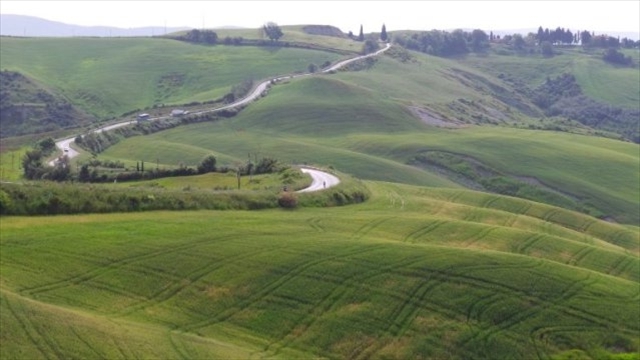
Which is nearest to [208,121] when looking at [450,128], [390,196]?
[450,128]

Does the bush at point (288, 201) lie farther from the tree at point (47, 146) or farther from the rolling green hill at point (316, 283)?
the tree at point (47, 146)

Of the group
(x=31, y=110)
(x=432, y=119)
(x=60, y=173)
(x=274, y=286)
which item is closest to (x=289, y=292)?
(x=274, y=286)

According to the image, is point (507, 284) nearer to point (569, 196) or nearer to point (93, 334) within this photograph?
point (93, 334)

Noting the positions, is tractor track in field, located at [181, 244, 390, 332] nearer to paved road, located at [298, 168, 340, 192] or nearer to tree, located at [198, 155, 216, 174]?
paved road, located at [298, 168, 340, 192]

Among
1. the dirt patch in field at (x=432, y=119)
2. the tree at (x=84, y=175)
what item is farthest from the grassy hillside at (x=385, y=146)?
the tree at (x=84, y=175)

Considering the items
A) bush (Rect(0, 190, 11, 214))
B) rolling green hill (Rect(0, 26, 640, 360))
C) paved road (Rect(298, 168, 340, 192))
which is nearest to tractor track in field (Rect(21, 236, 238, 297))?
rolling green hill (Rect(0, 26, 640, 360))
